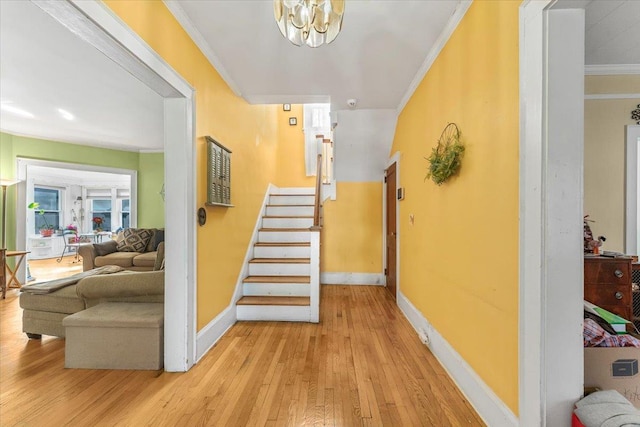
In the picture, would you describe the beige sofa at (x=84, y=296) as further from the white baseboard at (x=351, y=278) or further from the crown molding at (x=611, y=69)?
the crown molding at (x=611, y=69)

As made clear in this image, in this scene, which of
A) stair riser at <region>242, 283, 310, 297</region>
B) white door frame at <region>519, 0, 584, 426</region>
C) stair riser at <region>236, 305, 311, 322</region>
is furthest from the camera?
stair riser at <region>242, 283, 310, 297</region>

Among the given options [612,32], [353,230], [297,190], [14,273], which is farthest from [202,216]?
[14,273]

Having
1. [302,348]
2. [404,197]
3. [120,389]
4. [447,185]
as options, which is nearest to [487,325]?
[447,185]

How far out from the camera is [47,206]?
7.56 m

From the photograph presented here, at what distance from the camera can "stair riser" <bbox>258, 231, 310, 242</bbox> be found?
13.1ft

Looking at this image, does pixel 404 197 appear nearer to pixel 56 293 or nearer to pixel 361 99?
pixel 361 99

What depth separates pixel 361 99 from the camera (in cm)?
326

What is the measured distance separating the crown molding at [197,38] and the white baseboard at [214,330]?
2.40m

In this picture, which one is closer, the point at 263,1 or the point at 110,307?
the point at 263,1

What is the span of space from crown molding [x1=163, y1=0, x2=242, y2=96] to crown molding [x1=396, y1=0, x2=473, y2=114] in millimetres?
1921

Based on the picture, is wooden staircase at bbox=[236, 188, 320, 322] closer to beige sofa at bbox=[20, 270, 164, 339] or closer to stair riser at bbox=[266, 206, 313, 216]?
stair riser at bbox=[266, 206, 313, 216]

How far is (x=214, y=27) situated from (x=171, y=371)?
268cm

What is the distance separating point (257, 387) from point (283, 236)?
7.73 ft

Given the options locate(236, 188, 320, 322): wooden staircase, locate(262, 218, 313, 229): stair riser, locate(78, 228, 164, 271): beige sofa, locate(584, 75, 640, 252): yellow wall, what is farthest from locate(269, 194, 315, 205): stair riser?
locate(584, 75, 640, 252): yellow wall
